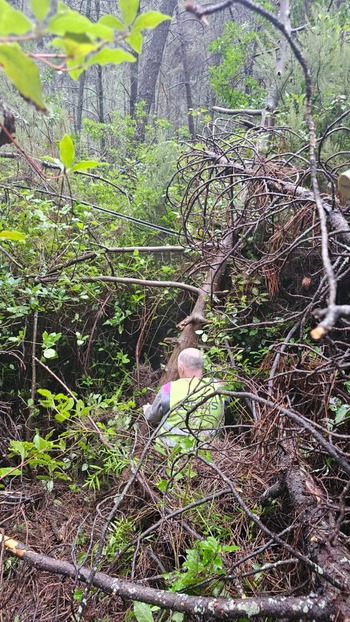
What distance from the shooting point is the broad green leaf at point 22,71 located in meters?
0.51

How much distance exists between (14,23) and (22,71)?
5 cm

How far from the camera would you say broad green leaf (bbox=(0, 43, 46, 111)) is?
0.51m

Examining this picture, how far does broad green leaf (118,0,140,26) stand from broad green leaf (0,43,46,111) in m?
0.18

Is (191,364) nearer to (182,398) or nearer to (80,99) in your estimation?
(182,398)

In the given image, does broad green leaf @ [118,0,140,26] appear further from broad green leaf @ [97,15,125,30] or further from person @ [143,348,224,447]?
person @ [143,348,224,447]

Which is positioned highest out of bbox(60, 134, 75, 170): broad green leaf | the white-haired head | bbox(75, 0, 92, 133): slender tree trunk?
bbox(75, 0, 92, 133): slender tree trunk

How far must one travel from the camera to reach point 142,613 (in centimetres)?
156

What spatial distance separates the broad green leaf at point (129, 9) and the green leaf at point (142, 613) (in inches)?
72.1

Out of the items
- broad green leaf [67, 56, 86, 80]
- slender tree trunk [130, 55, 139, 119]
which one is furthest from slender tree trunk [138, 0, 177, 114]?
broad green leaf [67, 56, 86, 80]

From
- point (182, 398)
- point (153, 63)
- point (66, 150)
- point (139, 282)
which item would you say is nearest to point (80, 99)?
point (153, 63)

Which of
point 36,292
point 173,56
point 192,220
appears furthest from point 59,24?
point 173,56

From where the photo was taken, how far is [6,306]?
332 cm

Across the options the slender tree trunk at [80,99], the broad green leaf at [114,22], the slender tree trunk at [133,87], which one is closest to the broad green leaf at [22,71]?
the broad green leaf at [114,22]

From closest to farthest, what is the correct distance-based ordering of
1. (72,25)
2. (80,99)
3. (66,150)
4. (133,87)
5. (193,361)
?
(72,25), (66,150), (193,361), (133,87), (80,99)
